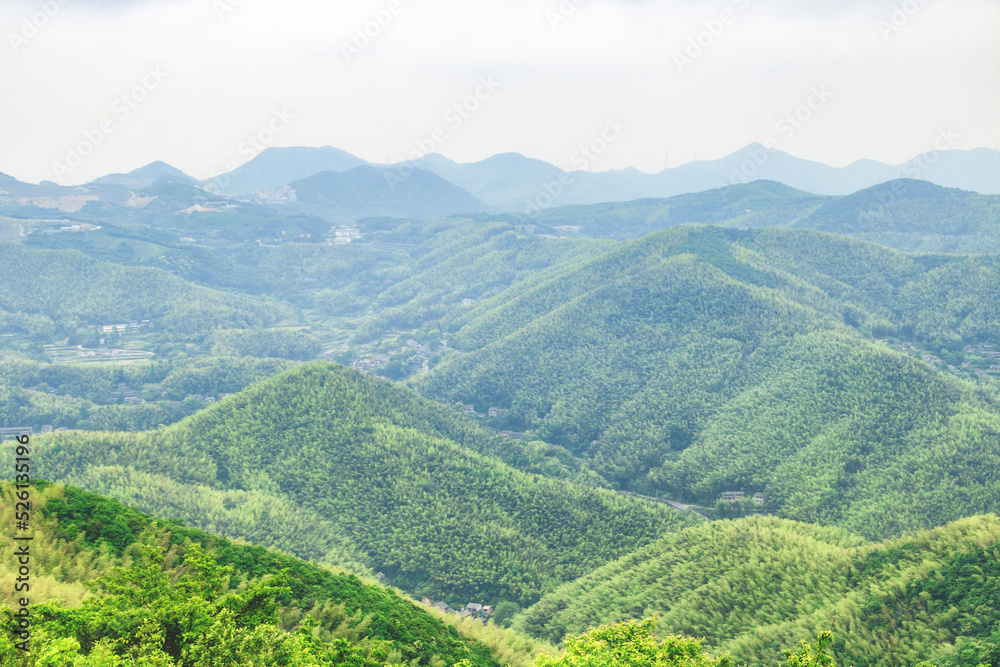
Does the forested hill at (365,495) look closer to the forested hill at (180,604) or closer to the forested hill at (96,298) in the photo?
the forested hill at (180,604)

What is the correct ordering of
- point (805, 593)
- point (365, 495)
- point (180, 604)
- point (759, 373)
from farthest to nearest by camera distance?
point (759, 373)
point (365, 495)
point (805, 593)
point (180, 604)

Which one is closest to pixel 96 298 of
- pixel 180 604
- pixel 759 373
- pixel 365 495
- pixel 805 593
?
pixel 365 495

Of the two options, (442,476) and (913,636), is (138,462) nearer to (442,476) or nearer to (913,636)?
(442,476)

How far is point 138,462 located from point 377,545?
83.5 feet

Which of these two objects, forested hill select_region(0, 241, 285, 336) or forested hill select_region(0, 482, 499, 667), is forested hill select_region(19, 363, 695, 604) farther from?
forested hill select_region(0, 241, 285, 336)

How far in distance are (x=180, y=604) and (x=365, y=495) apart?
4537 centimetres

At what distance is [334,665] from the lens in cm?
2267

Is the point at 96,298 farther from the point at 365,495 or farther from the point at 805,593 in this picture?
the point at 805,593

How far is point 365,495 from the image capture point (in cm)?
6575

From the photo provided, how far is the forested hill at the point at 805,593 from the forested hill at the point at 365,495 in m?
6.55

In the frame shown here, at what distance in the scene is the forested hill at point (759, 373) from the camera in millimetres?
72125

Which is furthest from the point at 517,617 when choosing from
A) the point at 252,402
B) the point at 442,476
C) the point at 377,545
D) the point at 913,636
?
the point at 252,402

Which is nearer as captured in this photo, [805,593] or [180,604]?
[180,604]

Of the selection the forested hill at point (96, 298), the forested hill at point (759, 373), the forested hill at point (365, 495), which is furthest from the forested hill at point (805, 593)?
the forested hill at point (96, 298)
